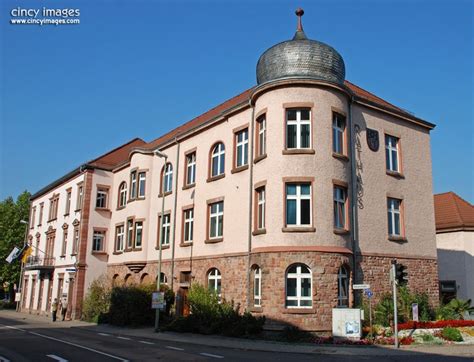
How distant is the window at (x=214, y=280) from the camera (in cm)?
2473

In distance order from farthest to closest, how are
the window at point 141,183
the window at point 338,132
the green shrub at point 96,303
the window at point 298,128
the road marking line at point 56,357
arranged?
the window at point 141,183, the green shrub at point 96,303, the window at point 338,132, the window at point 298,128, the road marking line at point 56,357

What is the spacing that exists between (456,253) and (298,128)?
53.8 ft

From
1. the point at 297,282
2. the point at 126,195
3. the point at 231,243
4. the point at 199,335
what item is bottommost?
the point at 199,335

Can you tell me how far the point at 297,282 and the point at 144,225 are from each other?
1478cm

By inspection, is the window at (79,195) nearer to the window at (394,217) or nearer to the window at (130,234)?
the window at (130,234)

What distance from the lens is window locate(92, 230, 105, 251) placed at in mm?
37156

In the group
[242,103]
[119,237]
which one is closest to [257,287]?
[242,103]

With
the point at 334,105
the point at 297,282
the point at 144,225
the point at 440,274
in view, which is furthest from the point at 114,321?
the point at 440,274

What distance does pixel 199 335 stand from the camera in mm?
21547

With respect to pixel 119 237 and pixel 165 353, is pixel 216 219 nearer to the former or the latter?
pixel 165 353

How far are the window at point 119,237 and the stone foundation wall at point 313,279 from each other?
12211 mm

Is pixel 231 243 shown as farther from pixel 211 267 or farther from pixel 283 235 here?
pixel 283 235

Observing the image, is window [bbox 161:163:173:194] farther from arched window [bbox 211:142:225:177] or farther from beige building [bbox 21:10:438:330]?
arched window [bbox 211:142:225:177]

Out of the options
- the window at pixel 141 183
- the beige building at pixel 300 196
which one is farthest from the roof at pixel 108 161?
the beige building at pixel 300 196
